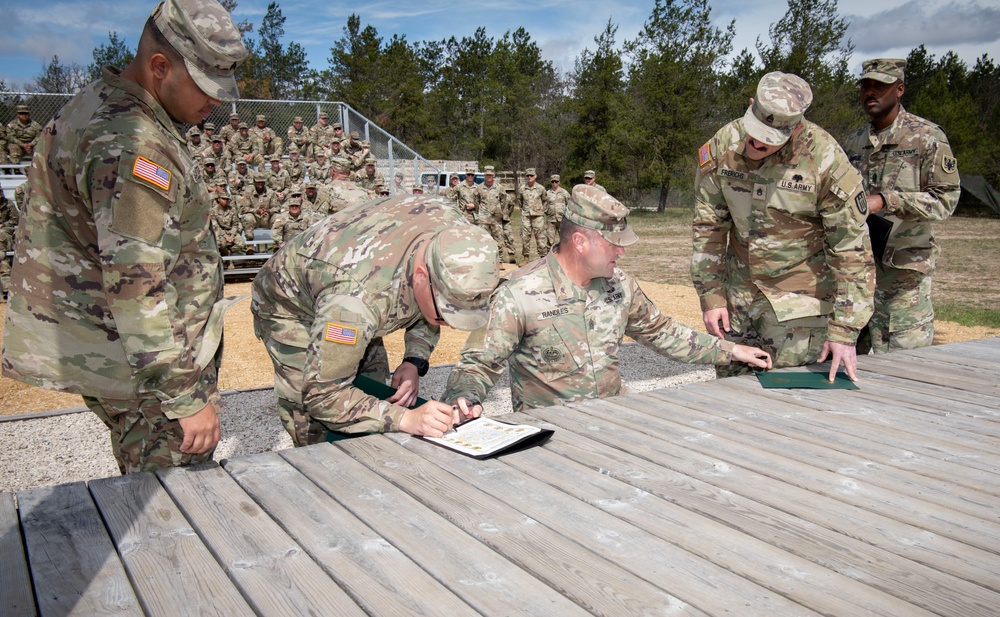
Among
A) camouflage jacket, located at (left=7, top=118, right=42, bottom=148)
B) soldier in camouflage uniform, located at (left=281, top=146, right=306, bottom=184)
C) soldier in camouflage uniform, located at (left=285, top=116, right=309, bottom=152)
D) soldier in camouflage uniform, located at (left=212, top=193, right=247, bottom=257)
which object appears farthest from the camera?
soldier in camouflage uniform, located at (left=285, top=116, right=309, bottom=152)

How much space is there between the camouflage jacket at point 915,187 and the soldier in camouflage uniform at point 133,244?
3.83m

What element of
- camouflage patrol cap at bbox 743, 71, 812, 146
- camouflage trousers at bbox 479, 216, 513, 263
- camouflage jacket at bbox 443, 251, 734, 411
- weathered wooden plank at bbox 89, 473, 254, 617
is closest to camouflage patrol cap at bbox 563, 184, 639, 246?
camouflage jacket at bbox 443, 251, 734, 411

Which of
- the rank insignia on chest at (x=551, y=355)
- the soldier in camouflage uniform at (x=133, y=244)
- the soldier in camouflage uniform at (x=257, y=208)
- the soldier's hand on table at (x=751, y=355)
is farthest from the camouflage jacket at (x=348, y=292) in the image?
the soldier in camouflage uniform at (x=257, y=208)

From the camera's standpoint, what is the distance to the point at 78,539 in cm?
157

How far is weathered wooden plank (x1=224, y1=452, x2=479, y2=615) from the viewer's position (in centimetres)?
134

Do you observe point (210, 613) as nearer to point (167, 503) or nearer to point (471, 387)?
point (167, 503)

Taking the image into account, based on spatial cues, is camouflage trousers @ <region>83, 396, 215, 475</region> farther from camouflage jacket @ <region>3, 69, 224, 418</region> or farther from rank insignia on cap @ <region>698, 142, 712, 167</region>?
rank insignia on cap @ <region>698, 142, 712, 167</region>

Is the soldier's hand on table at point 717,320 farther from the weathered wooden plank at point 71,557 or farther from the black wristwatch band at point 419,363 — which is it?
the weathered wooden plank at point 71,557

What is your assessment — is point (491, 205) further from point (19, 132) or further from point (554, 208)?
point (19, 132)

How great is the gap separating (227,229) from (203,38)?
11.5m

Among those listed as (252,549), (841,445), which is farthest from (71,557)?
(841,445)

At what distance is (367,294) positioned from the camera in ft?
7.38

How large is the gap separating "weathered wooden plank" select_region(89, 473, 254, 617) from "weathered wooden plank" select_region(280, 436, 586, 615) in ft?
1.19

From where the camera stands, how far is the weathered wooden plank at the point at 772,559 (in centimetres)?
134
